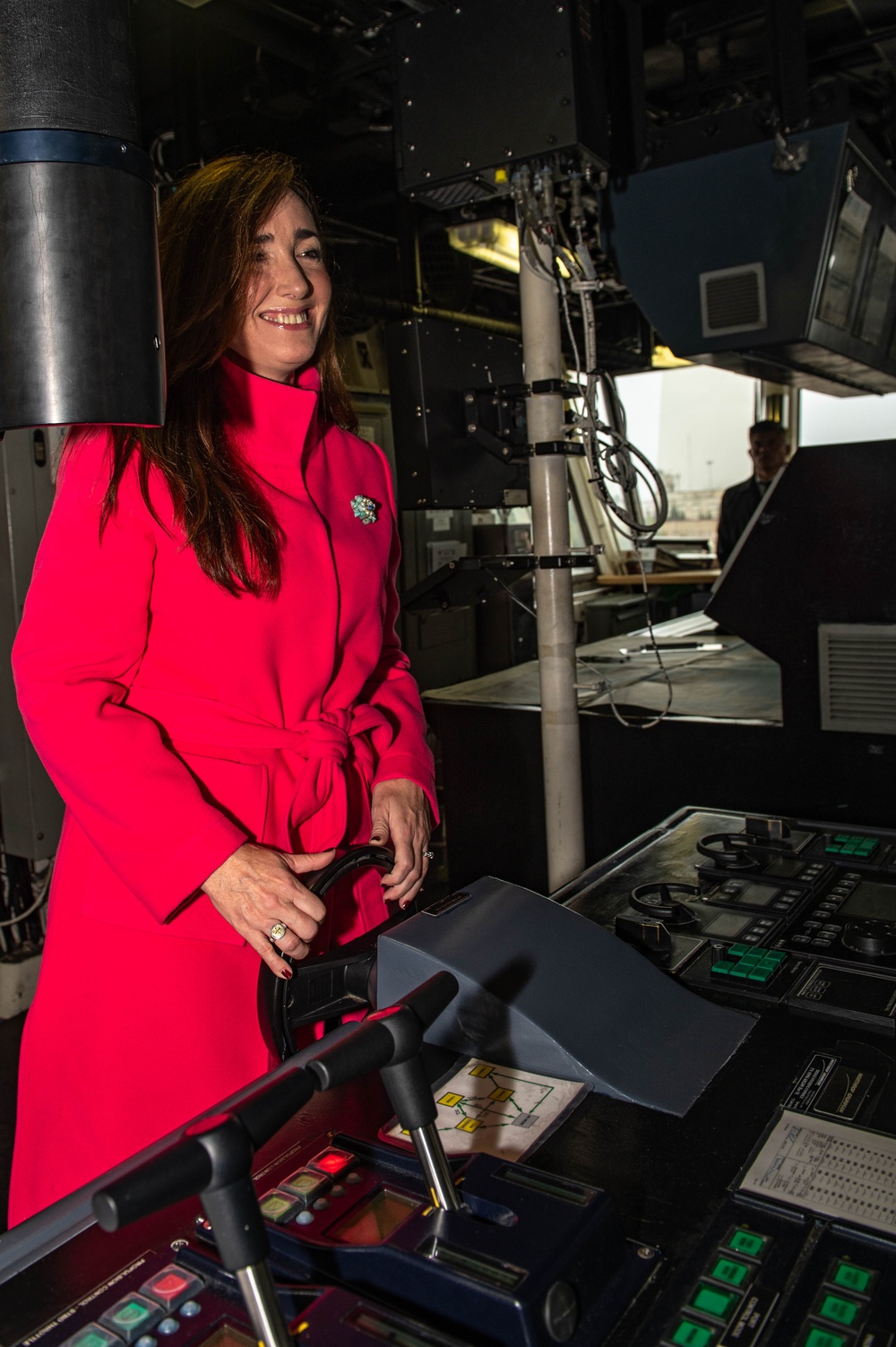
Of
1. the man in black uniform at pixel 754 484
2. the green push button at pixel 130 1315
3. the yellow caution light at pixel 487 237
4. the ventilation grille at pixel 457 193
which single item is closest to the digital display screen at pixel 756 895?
the green push button at pixel 130 1315

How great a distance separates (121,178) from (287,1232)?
2.39 feet

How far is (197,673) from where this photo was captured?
1.14 metres

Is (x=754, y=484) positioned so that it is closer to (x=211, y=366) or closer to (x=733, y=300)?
(x=733, y=300)

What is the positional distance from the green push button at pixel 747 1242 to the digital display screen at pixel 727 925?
0.47 metres

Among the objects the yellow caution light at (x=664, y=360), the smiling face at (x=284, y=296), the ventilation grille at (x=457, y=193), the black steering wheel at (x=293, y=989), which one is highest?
the yellow caution light at (x=664, y=360)

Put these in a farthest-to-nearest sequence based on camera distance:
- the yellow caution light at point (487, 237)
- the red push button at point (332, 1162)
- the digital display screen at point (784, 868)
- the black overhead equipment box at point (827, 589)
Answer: the yellow caution light at point (487, 237) < the black overhead equipment box at point (827, 589) < the digital display screen at point (784, 868) < the red push button at point (332, 1162)

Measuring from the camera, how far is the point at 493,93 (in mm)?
2107

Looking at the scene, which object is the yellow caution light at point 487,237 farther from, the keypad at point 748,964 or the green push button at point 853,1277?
the green push button at point 853,1277

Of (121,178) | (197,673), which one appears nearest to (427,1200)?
(197,673)

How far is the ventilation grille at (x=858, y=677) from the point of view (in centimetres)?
223

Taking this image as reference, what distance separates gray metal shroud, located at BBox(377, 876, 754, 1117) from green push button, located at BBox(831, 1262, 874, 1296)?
0.19 metres

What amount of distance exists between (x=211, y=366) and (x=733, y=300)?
220 cm

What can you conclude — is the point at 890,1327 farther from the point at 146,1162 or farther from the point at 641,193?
the point at 641,193

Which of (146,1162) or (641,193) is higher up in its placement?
(641,193)
